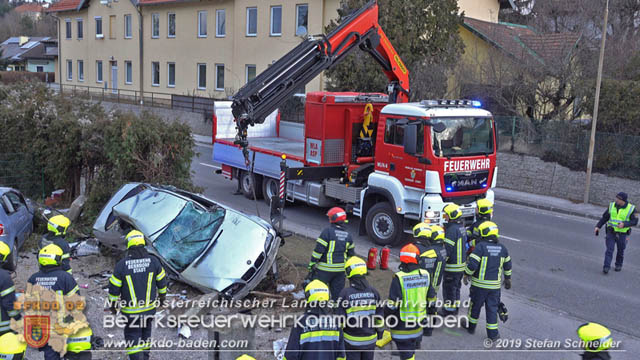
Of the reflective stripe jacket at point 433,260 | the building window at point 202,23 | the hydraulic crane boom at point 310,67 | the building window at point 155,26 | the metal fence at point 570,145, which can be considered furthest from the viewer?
the building window at point 155,26

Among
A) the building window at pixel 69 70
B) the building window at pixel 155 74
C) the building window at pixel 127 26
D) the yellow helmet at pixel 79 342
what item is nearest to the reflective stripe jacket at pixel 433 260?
the yellow helmet at pixel 79 342

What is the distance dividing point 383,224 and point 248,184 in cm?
572

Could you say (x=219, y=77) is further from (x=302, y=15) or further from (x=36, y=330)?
(x=36, y=330)

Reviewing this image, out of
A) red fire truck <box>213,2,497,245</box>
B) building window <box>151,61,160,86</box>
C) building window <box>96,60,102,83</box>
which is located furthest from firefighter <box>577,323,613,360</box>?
building window <box>96,60,102,83</box>

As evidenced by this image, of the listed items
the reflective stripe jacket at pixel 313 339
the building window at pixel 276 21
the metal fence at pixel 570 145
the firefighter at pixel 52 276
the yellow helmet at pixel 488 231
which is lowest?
the reflective stripe jacket at pixel 313 339

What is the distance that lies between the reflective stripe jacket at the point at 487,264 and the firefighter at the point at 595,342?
2.61 meters

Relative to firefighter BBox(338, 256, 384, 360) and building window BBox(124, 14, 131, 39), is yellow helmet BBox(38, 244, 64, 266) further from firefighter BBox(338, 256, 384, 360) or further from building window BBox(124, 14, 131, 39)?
building window BBox(124, 14, 131, 39)

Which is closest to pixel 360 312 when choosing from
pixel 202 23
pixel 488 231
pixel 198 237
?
pixel 488 231

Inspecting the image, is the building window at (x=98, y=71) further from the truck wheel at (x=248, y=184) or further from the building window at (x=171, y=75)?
the truck wheel at (x=248, y=184)

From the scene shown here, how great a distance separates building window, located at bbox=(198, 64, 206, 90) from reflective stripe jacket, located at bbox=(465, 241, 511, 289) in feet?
101

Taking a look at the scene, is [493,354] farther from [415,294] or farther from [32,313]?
[32,313]

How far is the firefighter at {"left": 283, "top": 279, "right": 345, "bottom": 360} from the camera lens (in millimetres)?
5141

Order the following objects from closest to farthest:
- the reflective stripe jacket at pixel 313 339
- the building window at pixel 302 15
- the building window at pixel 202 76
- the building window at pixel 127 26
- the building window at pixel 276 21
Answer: the reflective stripe jacket at pixel 313 339, the building window at pixel 302 15, the building window at pixel 276 21, the building window at pixel 202 76, the building window at pixel 127 26

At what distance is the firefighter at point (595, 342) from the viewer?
466 centimetres
